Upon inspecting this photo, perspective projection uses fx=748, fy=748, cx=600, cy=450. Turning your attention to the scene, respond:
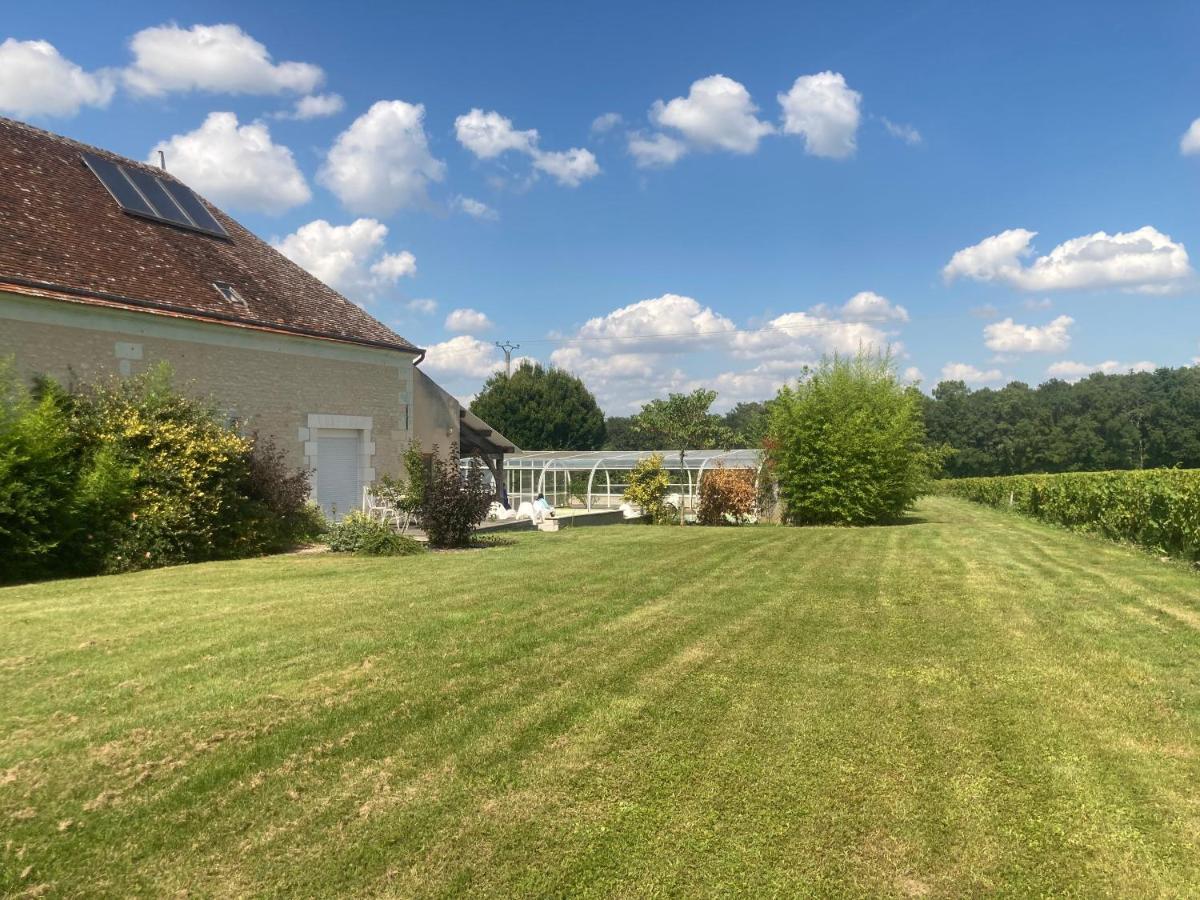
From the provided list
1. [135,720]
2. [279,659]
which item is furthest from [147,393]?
[135,720]

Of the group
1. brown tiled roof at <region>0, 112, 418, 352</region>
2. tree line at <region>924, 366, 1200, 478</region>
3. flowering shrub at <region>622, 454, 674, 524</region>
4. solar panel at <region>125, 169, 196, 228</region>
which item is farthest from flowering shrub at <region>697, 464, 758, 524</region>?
tree line at <region>924, 366, 1200, 478</region>

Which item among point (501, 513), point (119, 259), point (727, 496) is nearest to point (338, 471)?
point (119, 259)

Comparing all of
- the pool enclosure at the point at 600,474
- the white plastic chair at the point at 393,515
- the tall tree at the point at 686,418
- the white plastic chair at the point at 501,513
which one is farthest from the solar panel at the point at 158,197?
the tall tree at the point at 686,418

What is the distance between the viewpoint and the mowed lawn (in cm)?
266

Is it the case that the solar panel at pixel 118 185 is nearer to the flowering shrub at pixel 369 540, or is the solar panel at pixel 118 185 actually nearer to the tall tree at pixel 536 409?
the flowering shrub at pixel 369 540

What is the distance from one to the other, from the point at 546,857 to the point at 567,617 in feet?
11.5

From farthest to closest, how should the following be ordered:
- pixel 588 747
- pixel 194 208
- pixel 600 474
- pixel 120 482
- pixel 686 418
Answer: pixel 600 474 < pixel 686 418 < pixel 194 208 < pixel 120 482 < pixel 588 747

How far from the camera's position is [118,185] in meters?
13.6

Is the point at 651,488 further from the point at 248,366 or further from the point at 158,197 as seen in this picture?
the point at 158,197

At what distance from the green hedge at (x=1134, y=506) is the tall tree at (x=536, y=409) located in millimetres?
38518

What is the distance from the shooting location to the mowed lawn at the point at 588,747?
266 cm

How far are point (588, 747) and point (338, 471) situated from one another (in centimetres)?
1217

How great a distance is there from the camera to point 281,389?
43.7ft

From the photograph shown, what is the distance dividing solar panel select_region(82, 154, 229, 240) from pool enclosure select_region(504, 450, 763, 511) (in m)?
12.4
